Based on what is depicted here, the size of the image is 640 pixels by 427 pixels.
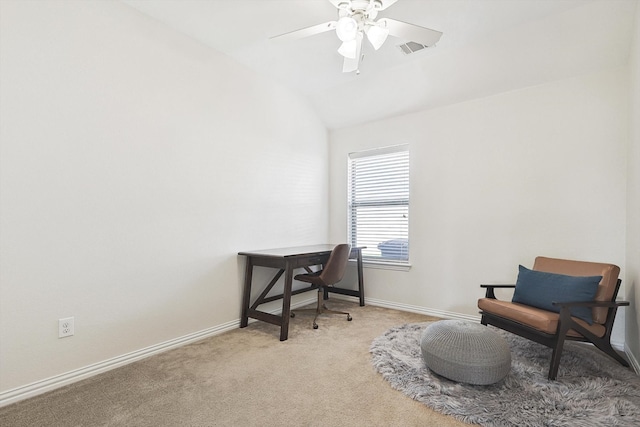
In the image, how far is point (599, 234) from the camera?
9.00 ft

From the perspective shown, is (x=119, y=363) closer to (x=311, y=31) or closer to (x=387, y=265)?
(x=311, y=31)

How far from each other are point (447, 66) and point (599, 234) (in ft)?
6.74

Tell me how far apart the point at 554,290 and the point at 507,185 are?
1.18m

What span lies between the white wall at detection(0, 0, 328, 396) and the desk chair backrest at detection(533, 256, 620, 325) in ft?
8.94

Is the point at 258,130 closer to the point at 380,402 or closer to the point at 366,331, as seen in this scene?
the point at 366,331

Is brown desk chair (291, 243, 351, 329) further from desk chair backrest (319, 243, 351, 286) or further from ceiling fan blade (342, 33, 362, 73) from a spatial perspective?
ceiling fan blade (342, 33, 362, 73)

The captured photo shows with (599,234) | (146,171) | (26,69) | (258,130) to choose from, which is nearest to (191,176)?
(146,171)

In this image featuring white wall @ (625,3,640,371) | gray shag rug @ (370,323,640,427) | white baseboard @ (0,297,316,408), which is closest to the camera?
gray shag rug @ (370,323,640,427)

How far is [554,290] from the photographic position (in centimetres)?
238

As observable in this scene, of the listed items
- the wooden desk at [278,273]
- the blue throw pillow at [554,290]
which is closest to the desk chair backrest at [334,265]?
the wooden desk at [278,273]

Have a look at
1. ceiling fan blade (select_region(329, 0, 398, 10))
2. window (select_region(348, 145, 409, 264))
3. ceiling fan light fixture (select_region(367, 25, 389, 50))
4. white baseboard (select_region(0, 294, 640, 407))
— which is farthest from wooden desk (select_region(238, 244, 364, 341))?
ceiling fan blade (select_region(329, 0, 398, 10))

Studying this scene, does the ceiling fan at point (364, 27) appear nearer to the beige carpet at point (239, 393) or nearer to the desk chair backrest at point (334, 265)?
the desk chair backrest at point (334, 265)

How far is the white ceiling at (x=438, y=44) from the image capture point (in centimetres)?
241

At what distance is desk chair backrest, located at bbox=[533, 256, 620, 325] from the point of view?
2.27 m
